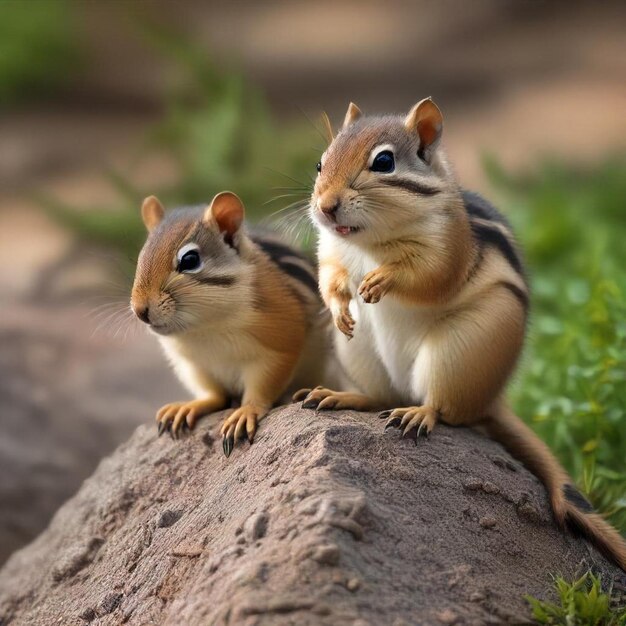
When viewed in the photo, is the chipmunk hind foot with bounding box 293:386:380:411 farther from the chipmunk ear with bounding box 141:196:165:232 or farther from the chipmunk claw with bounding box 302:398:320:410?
the chipmunk ear with bounding box 141:196:165:232

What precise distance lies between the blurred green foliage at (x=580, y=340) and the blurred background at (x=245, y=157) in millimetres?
17

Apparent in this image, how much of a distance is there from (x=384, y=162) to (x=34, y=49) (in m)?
10.4

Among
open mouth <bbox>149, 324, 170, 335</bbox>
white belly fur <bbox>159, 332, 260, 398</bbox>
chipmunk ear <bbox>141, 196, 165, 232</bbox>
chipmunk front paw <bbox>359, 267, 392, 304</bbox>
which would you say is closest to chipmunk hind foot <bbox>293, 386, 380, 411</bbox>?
white belly fur <bbox>159, 332, 260, 398</bbox>

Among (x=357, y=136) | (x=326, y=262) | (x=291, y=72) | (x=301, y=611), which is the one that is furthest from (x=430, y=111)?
(x=291, y=72)

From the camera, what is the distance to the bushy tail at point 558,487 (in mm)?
4148

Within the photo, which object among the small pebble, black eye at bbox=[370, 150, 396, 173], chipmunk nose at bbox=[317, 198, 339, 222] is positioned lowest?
the small pebble

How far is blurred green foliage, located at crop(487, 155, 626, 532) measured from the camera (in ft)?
17.7

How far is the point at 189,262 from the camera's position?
4457 millimetres

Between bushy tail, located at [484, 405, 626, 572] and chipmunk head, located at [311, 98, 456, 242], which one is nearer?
chipmunk head, located at [311, 98, 456, 242]

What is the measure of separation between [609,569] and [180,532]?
1650 mm

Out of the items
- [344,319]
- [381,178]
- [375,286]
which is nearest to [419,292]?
[375,286]

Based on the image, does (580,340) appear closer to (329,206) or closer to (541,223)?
(329,206)

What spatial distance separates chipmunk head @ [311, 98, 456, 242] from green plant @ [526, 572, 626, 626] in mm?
1444

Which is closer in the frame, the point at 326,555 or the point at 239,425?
the point at 326,555
